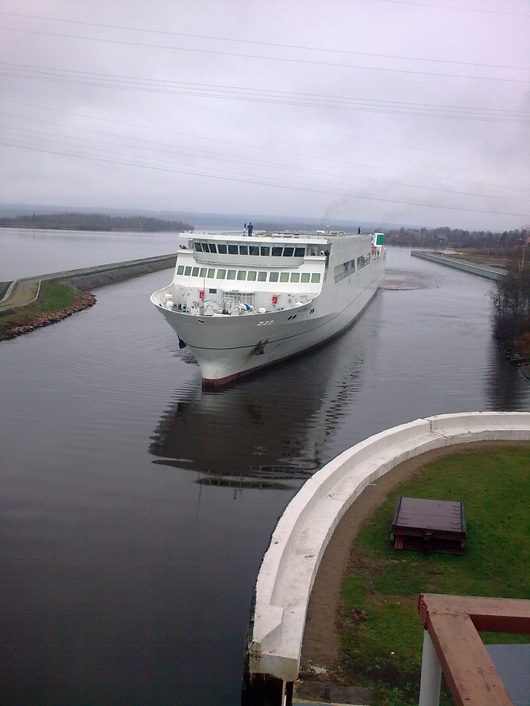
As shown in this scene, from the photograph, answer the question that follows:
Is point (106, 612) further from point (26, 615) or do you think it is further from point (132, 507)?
point (132, 507)

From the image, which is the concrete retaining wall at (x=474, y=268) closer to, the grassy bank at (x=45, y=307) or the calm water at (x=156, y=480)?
the grassy bank at (x=45, y=307)

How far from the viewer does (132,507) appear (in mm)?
12109

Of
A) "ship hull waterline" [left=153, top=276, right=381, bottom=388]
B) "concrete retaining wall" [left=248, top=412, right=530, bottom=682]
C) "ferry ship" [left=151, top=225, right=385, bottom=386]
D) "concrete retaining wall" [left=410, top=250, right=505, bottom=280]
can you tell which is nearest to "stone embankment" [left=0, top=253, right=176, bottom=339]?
"ferry ship" [left=151, top=225, right=385, bottom=386]

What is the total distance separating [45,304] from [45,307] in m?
0.73

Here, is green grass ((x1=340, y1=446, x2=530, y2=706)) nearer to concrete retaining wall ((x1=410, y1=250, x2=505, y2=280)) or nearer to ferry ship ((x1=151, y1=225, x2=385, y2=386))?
ferry ship ((x1=151, y1=225, x2=385, y2=386))

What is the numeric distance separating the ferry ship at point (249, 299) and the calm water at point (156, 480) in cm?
103

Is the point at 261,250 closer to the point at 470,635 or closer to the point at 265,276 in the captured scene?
the point at 265,276

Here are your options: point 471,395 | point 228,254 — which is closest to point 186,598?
point 471,395

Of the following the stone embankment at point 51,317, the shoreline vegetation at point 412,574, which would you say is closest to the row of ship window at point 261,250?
the stone embankment at point 51,317

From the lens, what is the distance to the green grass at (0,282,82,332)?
31266 millimetres

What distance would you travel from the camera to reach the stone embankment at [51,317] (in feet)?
98.8

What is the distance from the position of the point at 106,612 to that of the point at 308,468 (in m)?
6.79

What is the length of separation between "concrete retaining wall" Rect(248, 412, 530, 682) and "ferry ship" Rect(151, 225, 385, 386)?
9.01 meters

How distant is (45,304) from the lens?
37.0m
